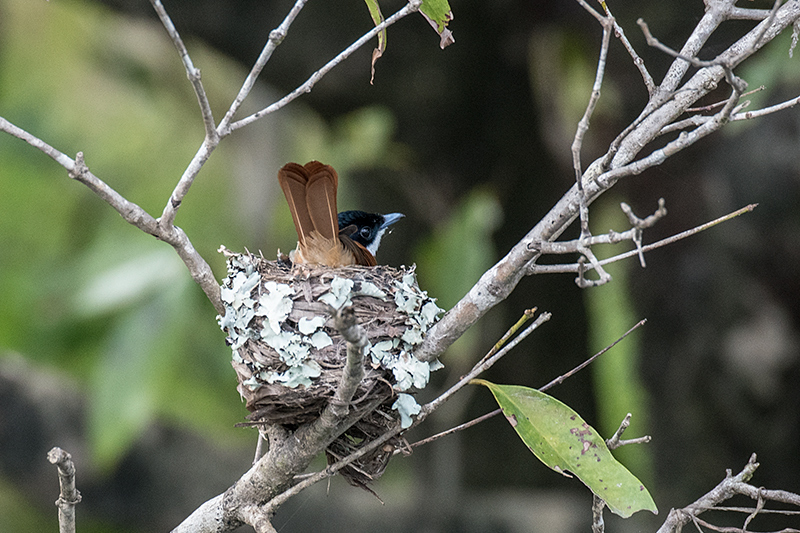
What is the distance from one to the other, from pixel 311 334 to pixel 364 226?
4.81 feet

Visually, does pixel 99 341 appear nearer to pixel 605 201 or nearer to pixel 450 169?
pixel 450 169

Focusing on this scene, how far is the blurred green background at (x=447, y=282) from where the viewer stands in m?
4.11

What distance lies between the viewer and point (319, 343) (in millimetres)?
2324

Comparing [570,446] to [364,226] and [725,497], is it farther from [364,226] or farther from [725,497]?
[364,226]

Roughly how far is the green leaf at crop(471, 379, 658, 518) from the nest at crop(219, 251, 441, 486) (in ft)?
0.90

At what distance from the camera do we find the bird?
9.02 feet

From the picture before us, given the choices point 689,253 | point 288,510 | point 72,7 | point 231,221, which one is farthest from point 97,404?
point 72,7

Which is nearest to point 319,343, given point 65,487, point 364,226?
point 65,487

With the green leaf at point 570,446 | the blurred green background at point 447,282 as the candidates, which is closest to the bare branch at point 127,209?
the green leaf at point 570,446

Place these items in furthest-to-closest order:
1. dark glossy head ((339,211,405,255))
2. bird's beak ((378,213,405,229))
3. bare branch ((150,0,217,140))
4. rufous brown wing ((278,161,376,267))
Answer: bird's beak ((378,213,405,229)), dark glossy head ((339,211,405,255)), rufous brown wing ((278,161,376,267)), bare branch ((150,0,217,140))

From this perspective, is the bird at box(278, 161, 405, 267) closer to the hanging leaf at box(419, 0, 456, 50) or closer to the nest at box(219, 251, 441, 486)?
the nest at box(219, 251, 441, 486)

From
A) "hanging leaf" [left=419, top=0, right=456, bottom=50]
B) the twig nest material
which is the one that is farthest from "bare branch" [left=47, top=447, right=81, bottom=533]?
"hanging leaf" [left=419, top=0, right=456, bottom=50]

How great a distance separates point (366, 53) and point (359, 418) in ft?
10.2

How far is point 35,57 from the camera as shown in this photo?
7.05 meters
